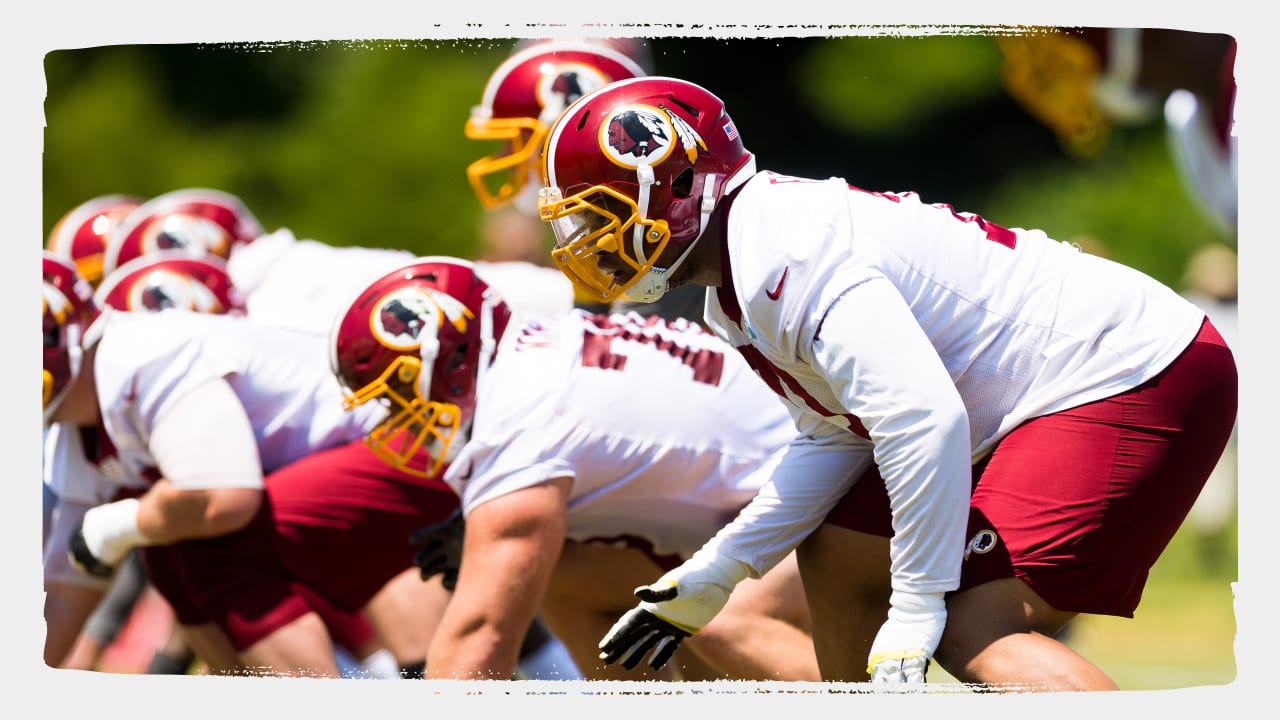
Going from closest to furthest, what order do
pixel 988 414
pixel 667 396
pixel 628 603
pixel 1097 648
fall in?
pixel 988 414, pixel 667 396, pixel 628 603, pixel 1097 648

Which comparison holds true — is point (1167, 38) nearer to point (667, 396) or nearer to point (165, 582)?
point (667, 396)

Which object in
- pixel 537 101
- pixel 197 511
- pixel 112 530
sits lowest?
pixel 112 530

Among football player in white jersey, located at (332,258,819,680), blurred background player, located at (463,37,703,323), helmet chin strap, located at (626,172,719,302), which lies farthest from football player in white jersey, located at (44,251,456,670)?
helmet chin strap, located at (626,172,719,302)

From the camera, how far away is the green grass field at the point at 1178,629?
127 inches

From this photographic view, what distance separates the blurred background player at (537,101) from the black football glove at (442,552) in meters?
0.64

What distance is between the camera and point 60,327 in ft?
12.5

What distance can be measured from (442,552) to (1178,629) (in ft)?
6.19

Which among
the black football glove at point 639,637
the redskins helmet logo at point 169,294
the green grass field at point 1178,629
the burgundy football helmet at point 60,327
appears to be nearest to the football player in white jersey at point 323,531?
the redskins helmet logo at point 169,294

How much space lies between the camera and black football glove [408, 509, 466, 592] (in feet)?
12.0

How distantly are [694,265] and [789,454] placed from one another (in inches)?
15.9

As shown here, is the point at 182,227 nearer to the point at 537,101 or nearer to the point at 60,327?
the point at 60,327

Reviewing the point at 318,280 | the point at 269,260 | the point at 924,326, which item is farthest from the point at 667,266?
the point at 269,260

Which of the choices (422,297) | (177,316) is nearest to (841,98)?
(422,297)

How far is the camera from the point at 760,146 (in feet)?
11.9
